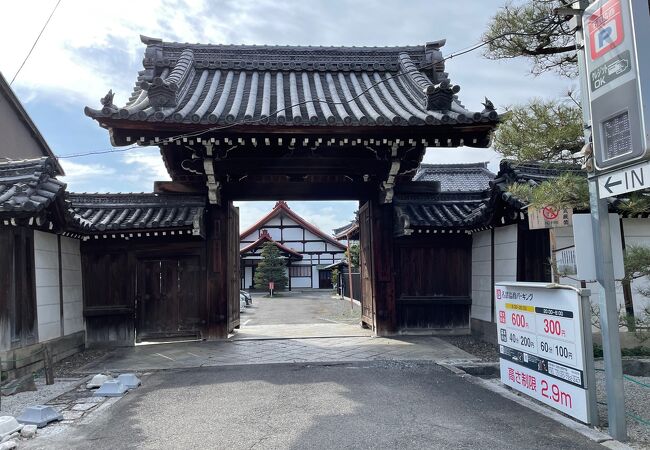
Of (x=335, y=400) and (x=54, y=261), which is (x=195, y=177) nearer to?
(x=54, y=261)

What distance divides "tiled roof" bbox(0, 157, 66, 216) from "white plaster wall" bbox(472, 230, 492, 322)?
7.58m

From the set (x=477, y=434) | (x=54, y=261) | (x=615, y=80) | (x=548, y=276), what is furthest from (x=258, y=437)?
(x=54, y=261)

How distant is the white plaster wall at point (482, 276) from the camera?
8.67 meters

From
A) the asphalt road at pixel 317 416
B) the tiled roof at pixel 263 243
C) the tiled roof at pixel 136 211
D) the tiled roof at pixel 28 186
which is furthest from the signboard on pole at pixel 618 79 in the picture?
the tiled roof at pixel 263 243

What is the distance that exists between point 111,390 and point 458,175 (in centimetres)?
1388

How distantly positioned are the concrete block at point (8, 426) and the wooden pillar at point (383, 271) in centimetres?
653

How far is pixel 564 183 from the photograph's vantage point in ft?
13.7

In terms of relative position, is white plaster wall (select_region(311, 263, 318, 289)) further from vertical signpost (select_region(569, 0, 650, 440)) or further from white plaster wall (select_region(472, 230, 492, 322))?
vertical signpost (select_region(569, 0, 650, 440))

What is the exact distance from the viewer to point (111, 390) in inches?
220

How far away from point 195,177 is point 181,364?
3941 millimetres

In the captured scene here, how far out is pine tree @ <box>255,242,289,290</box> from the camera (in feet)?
109

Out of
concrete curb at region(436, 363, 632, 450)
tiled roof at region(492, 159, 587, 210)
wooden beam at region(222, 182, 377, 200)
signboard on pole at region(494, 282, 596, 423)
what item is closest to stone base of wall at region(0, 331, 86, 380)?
wooden beam at region(222, 182, 377, 200)

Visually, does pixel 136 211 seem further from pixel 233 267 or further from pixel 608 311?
pixel 608 311

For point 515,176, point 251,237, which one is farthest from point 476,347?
point 251,237
